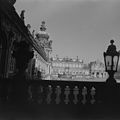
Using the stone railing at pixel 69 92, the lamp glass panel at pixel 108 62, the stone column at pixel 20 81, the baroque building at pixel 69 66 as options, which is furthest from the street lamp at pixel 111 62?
the baroque building at pixel 69 66

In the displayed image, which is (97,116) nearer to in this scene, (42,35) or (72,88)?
(72,88)

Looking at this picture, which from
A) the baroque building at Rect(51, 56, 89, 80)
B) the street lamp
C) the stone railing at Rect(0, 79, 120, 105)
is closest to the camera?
the stone railing at Rect(0, 79, 120, 105)

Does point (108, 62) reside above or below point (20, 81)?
above

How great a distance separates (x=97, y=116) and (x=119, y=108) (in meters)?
0.89

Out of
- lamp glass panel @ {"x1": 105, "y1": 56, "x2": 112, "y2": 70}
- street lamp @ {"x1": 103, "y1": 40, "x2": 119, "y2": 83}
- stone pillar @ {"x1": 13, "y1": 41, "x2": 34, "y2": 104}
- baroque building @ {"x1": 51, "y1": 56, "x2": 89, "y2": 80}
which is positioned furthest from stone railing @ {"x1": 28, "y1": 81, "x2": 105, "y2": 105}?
baroque building @ {"x1": 51, "y1": 56, "x2": 89, "y2": 80}

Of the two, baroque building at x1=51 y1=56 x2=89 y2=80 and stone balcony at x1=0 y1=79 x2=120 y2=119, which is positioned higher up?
baroque building at x1=51 y1=56 x2=89 y2=80

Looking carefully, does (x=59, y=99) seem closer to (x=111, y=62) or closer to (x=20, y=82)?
(x=20, y=82)

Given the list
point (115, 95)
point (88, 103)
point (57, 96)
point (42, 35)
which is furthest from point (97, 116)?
point (42, 35)

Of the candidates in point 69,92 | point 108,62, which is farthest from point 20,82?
point 108,62

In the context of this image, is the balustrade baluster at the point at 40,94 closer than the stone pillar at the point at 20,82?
No

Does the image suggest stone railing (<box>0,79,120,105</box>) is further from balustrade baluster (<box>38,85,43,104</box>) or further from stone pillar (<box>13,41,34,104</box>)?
stone pillar (<box>13,41,34,104</box>)

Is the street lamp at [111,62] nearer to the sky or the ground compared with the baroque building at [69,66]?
nearer to the ground

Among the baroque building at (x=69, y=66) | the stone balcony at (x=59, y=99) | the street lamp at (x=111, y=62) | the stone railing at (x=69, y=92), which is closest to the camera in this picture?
the stone balcony at (x=59, y=99)

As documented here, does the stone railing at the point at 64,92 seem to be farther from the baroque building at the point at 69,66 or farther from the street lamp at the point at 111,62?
the baroque building at the point at 69,66
